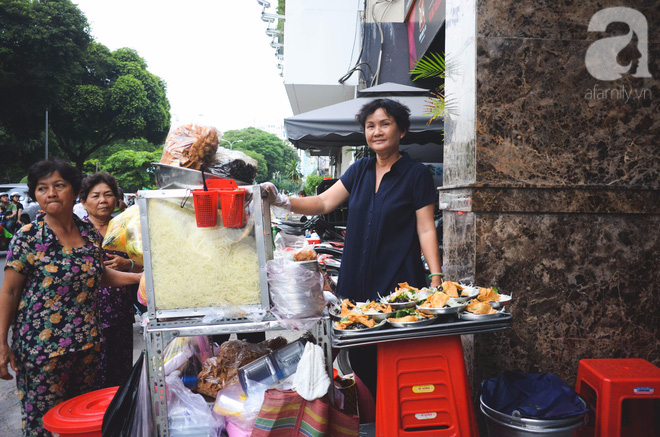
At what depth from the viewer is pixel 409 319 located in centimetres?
199

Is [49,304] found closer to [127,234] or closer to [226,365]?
[127,234]

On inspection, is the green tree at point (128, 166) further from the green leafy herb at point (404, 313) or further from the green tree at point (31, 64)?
the green leafy herb at point (404, 313)

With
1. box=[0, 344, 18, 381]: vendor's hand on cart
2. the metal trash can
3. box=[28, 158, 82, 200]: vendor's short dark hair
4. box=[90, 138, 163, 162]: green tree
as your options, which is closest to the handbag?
the metal trash can

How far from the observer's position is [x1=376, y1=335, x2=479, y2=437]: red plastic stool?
199 cm

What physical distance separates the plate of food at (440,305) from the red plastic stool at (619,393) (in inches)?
38.1

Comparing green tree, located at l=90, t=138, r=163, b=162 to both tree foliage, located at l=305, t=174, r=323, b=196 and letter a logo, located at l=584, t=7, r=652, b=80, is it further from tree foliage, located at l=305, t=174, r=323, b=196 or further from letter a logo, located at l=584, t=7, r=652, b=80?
letter a logo, located at l=584, t=7, r=652, b=80

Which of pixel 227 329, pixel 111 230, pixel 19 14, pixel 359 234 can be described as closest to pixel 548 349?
pixel 359 234

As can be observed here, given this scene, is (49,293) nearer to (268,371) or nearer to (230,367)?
(230,367)

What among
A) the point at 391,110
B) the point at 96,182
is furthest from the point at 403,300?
the point at 96,182

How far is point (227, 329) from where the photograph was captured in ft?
6.54

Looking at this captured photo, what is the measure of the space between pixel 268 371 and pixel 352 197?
1.19m

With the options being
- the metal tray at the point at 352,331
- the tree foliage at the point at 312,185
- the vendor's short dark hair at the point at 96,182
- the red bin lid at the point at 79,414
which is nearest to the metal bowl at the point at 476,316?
the metal tray at the point at 352,331

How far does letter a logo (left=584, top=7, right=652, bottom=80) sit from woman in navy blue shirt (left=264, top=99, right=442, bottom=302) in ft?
4.25

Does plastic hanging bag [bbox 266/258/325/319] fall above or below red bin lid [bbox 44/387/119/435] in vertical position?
above
